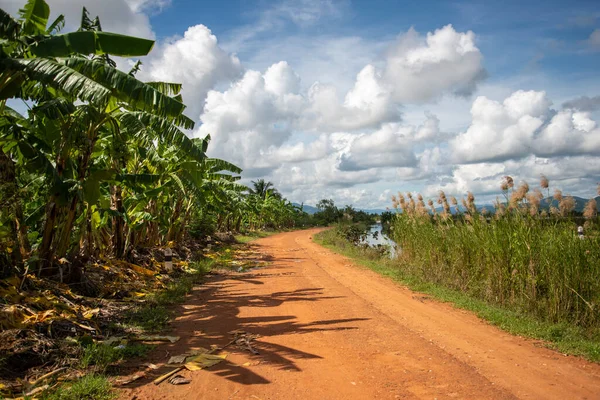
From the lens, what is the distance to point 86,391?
402 centimetres

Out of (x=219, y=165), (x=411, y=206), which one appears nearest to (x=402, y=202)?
(x=411, y=206)

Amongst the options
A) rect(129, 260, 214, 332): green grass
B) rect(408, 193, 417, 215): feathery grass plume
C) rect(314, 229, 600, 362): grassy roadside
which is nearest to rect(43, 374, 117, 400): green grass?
rect(129, 260, 214, 332): green grass

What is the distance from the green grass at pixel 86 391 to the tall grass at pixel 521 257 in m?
6.51

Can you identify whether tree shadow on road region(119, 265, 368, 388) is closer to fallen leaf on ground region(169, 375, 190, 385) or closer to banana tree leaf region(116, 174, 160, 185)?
fallen leaf on ground region(169, 375, 190, 385)

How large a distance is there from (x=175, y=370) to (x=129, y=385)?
1.72ft

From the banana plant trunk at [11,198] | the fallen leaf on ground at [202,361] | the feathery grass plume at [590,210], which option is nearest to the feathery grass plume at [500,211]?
the feathery grass plume at [590,210]

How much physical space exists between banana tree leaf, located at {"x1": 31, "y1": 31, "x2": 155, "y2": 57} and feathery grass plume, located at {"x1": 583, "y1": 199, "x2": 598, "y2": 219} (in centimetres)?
747

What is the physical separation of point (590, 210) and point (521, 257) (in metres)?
1.32

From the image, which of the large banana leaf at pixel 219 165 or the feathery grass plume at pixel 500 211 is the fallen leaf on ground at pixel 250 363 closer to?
the feathery grass plume at pixel 500 211

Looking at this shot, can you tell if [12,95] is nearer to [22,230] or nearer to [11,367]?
[22,230]

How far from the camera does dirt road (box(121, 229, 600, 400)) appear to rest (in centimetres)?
429

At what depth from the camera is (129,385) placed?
438cm

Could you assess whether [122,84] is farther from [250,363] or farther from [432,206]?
[432,206]

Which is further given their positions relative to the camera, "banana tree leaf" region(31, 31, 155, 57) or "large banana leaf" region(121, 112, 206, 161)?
"large banana leaf" region(121, 112, 206, 161)
